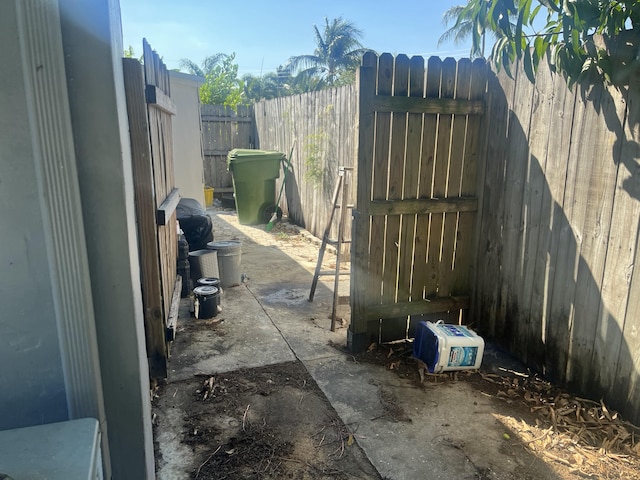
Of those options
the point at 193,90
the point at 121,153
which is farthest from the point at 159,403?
the point at 193,90

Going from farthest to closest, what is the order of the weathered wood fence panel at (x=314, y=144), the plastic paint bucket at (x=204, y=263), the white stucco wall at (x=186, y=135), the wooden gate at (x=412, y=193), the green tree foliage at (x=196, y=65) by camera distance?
the green tree foliage at (x=196, y=65) < the white stucco wall at (x=186, y=135) < the weathered wood fence panel at (x=314, y=144) < the plastic paint bucket at (x=204, y=263) < the wooden gate at (x=412, y=193)

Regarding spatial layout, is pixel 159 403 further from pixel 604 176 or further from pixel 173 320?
pixel 604 176

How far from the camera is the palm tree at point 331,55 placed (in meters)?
33.7

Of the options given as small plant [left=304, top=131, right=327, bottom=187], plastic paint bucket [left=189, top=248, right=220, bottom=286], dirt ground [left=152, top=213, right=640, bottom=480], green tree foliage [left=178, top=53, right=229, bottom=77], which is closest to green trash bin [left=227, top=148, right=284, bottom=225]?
small plant [left=304, top=131, right=327, bottom=187]

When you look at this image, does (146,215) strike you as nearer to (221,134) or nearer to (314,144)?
(314,144)

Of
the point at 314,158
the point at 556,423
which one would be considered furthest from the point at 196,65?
the point at 556,423

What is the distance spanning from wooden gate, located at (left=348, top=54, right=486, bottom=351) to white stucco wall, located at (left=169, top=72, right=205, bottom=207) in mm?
3889

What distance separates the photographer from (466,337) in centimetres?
312

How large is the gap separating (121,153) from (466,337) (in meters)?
2.63

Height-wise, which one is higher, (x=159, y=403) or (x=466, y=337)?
(x=466, y=337)

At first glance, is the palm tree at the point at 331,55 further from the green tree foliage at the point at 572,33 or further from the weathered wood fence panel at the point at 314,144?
the green tree foliage at the point at 572,33

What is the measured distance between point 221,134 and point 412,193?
26.9 ft

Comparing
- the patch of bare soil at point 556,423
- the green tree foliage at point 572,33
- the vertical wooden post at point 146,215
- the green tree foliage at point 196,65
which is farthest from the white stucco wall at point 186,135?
the green tree foliage at point 196,65

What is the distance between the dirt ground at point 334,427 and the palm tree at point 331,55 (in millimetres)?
32578
